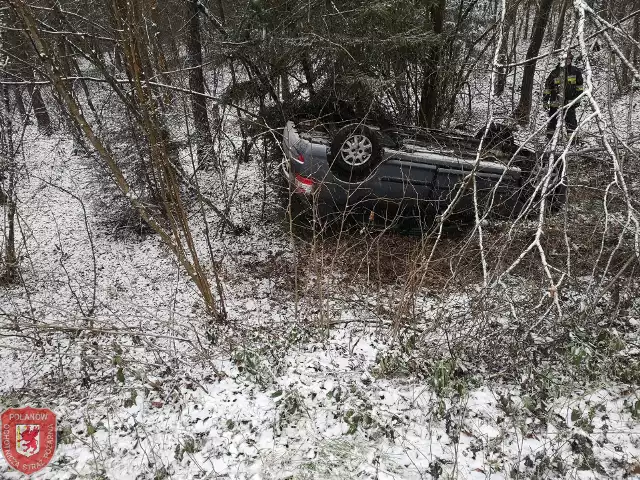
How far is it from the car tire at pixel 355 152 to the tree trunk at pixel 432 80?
3.21 meters

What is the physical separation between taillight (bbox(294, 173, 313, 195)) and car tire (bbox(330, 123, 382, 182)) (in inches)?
15.8

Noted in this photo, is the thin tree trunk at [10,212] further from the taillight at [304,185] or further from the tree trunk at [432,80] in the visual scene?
the tree trunk at [432,80]

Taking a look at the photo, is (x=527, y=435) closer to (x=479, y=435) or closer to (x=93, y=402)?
(x=479, y=435)

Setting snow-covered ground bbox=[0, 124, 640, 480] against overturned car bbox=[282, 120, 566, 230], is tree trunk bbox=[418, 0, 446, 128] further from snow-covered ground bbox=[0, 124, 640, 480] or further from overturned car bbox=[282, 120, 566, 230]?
snow-covered ground bbox=[0, 124, 640, 480]

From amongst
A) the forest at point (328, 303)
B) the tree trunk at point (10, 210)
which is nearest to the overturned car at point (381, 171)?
the forest at point (328, 303)

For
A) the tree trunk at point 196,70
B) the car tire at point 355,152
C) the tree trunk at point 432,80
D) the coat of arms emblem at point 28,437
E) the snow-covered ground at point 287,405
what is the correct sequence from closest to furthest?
1. the snow-covered ground at point 287,405
2. the coat of arms emblem at point 28,437
3. the car tire at point 355,152
4. the tree trunk at point 196,70
5. the tree trunk at point 432,80

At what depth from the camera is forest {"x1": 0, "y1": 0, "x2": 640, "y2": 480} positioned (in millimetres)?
2879

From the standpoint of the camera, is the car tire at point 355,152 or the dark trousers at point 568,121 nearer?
the dark trousers at point 568,121

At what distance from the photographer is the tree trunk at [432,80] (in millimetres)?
7902

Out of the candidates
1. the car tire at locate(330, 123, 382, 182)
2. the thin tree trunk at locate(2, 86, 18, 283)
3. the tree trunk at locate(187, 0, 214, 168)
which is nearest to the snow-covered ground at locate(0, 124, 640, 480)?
the thin tree trunk at locate(2, 86, 18, 283)

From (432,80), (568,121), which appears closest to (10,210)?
(432,80)

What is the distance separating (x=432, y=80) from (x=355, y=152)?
3.88 meters

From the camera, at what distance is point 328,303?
4289mm

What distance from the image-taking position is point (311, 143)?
5.48 metres
